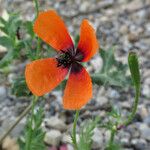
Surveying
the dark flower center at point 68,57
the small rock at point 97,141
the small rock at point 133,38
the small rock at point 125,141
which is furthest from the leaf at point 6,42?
the small rock at point 133,38

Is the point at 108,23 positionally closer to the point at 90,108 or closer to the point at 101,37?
the point at 101,37

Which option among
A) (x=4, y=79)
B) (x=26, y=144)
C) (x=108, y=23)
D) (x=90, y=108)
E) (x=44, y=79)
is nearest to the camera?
(x=44, y=79)

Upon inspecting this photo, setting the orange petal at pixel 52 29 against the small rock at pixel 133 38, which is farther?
the small rock at pixel 133 38

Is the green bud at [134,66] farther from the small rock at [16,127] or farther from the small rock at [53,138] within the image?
the small rock at [16,127]

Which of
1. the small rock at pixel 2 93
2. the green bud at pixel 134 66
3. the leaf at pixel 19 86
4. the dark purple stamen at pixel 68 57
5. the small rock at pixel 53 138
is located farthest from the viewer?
the small rock at pixel 2 93

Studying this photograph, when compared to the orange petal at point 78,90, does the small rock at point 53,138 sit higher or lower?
lower

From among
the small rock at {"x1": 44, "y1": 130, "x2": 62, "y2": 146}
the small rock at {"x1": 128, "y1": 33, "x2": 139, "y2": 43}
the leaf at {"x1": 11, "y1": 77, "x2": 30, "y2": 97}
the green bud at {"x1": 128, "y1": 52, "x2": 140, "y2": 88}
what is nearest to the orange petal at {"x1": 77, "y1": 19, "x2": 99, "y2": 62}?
the green bud at {"x1": 128, "y1": 52, "x2": 140, "y2": 88}

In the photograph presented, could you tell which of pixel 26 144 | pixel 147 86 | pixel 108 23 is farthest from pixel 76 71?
pixel 108 23
